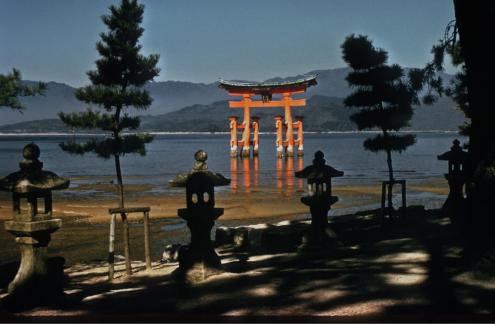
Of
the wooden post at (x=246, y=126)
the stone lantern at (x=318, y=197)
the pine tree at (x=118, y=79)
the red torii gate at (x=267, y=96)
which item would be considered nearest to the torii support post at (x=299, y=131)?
the red torii gate at (x=267, y=96)

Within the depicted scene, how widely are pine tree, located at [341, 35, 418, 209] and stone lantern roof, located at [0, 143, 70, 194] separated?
10.2 m

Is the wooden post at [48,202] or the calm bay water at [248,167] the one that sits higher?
the wooden post at [48,202]

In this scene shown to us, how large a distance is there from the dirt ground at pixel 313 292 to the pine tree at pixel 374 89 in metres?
6.44

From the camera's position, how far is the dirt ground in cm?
525

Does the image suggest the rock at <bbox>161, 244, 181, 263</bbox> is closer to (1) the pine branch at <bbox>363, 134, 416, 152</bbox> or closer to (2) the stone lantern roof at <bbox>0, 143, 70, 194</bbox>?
(2) the stone lantern roof at <bbox>0, 143, 70, 194</bbox>

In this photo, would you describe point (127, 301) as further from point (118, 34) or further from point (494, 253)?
point (118, 34)

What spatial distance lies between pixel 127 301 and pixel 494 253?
463cm

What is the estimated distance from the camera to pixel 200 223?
23.6 feet

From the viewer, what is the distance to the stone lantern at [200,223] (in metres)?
7.13

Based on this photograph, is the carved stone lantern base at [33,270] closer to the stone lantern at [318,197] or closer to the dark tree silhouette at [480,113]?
the stone lantern at [318,197]

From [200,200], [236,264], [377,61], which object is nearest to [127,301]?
[200,200]

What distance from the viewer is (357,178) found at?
40844 mm

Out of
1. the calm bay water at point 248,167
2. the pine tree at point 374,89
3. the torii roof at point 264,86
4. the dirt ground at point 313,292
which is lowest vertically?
the calm bay water at point 248,167

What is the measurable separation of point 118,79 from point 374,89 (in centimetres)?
702
